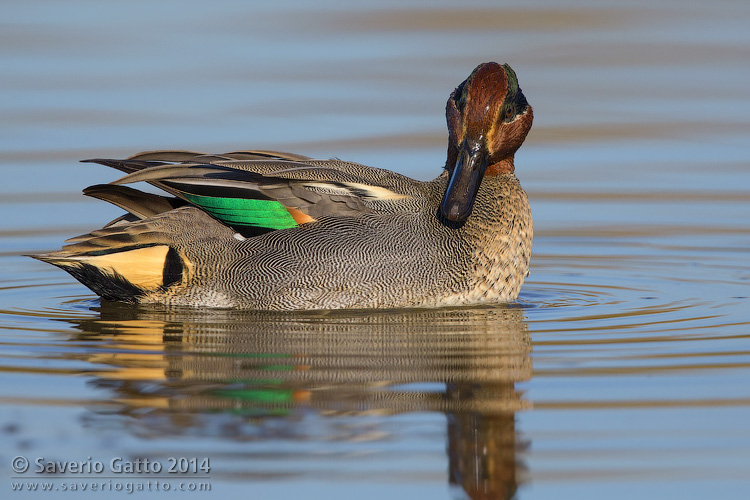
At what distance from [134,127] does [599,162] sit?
4.73 metres

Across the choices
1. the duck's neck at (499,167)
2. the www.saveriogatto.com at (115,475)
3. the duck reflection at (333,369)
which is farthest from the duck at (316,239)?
the www.saveriogatto.com at (115,475)

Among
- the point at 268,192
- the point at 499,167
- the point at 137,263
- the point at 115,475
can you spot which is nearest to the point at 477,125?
the point at 499,167

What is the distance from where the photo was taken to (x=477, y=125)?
26.5ft

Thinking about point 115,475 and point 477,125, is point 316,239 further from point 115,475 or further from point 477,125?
point 115,475

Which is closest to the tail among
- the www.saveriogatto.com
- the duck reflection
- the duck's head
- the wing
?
the duck reflection

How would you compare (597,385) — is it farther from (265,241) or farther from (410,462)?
(265,241)

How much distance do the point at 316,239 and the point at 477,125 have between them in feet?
3.83

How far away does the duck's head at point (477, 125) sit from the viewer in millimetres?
7902

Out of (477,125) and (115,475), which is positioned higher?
(477,125)

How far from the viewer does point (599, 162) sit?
13.6 metres

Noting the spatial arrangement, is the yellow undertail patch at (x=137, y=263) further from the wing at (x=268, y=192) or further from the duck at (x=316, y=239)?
the wing at (x=268, y=192)

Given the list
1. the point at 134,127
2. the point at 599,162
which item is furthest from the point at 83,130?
the point at 599,162

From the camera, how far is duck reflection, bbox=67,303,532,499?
547 centimetres

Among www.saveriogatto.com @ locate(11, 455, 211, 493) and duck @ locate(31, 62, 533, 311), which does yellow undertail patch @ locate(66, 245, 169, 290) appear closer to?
duck @ locate(31, 62, 533, 311)
